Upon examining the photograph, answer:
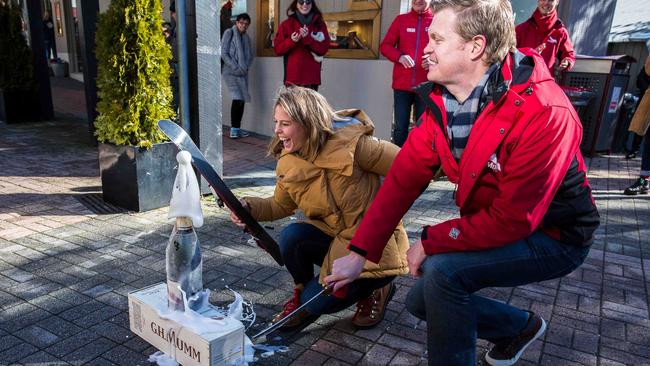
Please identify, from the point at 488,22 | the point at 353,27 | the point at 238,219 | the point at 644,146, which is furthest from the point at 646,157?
the point at 238,219

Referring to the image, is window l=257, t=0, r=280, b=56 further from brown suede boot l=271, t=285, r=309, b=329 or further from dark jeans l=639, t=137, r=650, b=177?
brown suede boot l=271, t=285, r=309, b=329

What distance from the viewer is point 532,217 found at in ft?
5.64

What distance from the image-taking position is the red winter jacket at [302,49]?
6.73 meters

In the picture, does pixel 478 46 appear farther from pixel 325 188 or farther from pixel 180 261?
pixel 180 261

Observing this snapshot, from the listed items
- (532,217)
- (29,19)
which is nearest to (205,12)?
(532,217)

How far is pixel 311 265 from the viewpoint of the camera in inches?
111

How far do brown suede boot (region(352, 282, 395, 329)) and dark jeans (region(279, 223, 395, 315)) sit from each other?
3.4 inches

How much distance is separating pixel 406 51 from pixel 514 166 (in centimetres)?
451

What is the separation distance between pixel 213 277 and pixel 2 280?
1314 millimetres

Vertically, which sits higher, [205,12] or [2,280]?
[205,12]

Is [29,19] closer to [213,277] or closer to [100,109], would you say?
[100,109]

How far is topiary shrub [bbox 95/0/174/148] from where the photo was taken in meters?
4.30

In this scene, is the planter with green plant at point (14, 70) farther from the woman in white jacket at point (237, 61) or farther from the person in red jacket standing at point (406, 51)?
the person in red jacket standing at point (406, 51)

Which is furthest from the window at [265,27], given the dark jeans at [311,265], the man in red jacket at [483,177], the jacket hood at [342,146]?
the man in red jacket at [483,177]
